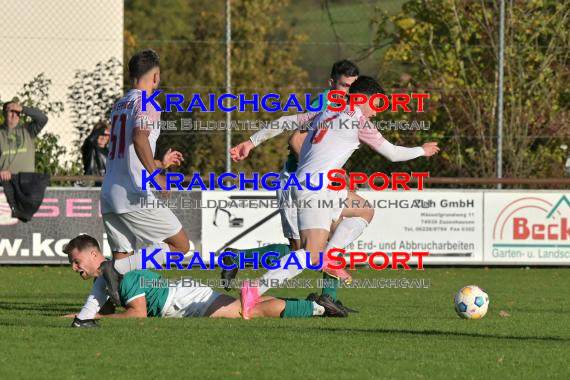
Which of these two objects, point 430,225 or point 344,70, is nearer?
point 344,70

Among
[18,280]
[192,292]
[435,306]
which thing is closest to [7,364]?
[192,292]

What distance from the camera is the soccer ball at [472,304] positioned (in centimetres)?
1034

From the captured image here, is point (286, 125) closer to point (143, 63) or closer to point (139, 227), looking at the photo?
point (143, 63)

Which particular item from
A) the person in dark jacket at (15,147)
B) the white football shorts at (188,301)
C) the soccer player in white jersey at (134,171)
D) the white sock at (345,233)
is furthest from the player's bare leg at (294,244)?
the person in dark jacket at (15,147)

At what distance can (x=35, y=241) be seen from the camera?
1762 cm

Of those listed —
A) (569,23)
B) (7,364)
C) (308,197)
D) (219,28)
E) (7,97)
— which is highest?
(219,28)

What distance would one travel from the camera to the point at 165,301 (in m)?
9.92

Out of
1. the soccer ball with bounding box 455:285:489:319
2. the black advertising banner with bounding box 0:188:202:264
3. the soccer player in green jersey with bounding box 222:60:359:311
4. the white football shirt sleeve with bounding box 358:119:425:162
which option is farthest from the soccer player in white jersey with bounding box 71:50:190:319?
the black advertising banner with bounding box 0:188:202:264

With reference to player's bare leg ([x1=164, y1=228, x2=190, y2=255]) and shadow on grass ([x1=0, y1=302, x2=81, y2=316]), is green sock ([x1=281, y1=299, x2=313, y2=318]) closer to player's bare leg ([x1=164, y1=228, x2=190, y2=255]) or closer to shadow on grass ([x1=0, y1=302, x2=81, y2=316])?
player's bare leg ([x1=164, y1=228, x2=190, y2=255])

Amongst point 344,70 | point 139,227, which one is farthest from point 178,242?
point 344,70

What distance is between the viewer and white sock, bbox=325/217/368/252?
10.9m

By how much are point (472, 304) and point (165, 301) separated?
2.49 m

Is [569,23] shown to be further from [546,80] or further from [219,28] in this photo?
[219,28]

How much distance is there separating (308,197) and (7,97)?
1126cm
